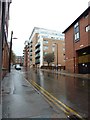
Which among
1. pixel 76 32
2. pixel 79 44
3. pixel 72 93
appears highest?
pixel 76 32

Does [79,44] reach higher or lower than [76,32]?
lower

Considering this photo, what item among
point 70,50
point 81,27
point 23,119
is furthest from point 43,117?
point 70,50

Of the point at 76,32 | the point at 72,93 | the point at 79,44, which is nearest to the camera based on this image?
the point at 72,93

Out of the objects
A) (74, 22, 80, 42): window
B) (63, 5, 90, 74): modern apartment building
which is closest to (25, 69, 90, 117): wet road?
(63, 5, 90, 74): modern apartment building

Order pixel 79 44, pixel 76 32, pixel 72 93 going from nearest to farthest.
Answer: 1. pixel 72 93
2. pixel 79 44
3. pixel 76 32

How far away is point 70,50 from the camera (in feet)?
150

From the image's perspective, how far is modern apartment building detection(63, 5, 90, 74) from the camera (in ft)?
118

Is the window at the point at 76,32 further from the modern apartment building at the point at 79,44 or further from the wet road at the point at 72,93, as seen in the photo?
the wet road at the point at 72,93

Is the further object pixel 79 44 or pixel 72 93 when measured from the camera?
pixel 79 44

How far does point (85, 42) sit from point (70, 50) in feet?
32.6

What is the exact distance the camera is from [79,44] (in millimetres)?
39188

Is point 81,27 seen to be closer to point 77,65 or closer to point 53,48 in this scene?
point 77,65

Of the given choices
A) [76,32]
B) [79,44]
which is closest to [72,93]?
[79,44]

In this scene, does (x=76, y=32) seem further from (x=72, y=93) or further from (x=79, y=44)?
(x=72, y=93)
